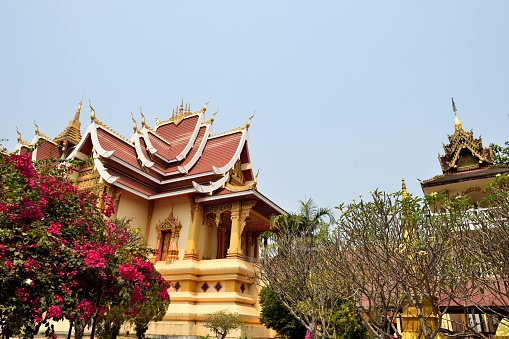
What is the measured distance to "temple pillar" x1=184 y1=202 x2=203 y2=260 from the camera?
16.0m

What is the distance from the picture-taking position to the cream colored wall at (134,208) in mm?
16719

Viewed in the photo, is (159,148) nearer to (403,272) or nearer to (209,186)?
(209,186)

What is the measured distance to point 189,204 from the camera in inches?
670

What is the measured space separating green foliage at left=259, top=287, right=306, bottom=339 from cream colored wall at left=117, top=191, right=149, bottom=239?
24.5ft

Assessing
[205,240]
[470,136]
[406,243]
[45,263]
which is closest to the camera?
[45,263]

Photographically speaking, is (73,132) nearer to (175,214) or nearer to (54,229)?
(175,214)

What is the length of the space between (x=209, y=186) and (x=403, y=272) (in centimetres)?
1149

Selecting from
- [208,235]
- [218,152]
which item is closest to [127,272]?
[208,235]

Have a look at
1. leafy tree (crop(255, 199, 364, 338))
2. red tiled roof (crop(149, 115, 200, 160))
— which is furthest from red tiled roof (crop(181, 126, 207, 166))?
leafy tree (crop(255, 199, 364, 338))

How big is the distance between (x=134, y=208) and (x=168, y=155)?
4.17m

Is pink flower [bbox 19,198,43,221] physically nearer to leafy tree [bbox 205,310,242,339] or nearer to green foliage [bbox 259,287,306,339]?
leafy tree [bbox 205,310,242,339]

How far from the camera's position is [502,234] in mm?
5551

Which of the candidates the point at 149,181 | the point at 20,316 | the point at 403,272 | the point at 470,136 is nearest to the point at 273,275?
the point at 403,272

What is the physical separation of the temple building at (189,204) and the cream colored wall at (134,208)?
45 millimetres
